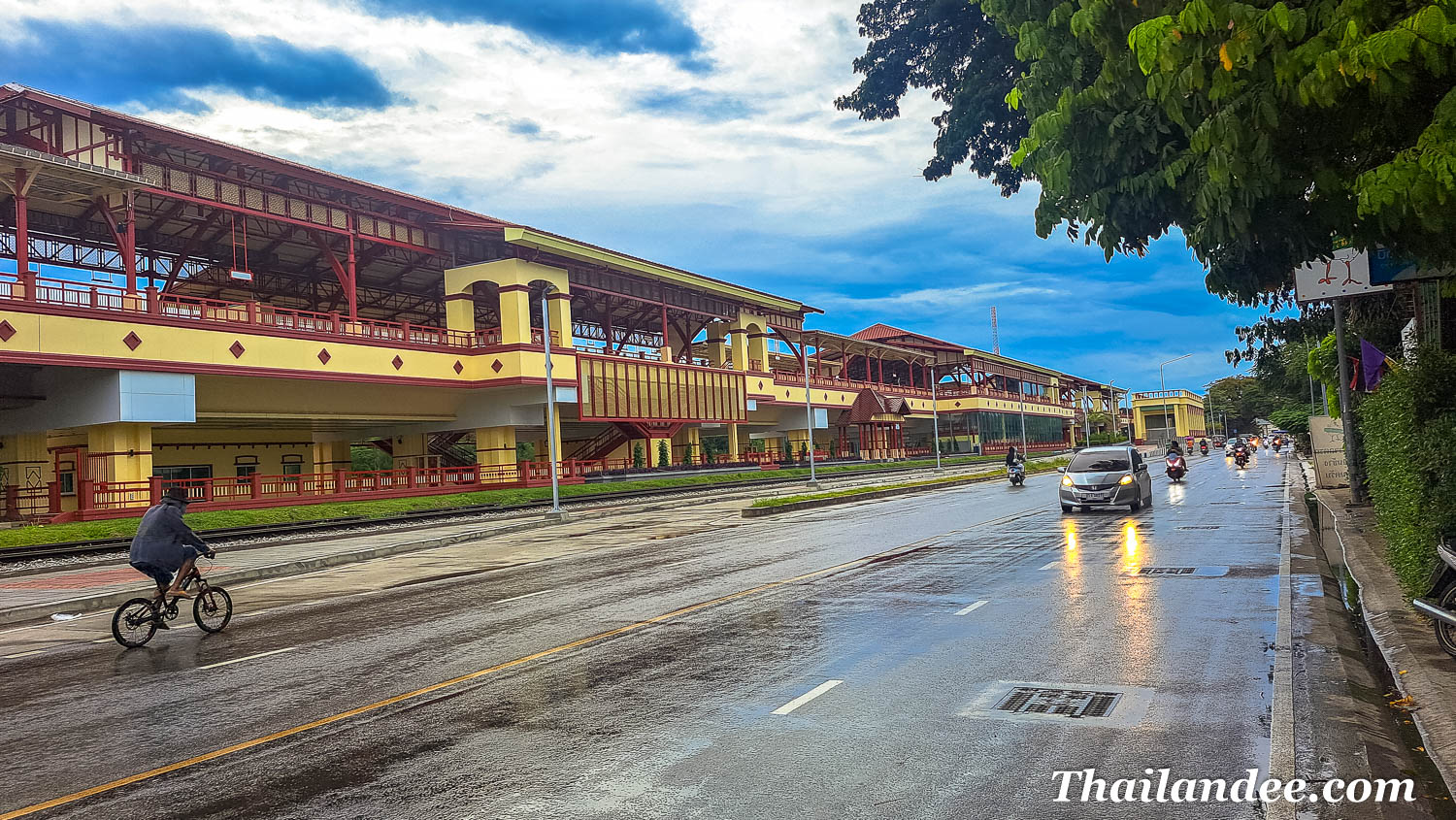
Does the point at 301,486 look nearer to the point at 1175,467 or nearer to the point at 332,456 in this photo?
the point at 332,456

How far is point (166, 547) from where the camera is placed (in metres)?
11.2

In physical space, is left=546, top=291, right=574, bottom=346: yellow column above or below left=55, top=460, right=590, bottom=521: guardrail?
above

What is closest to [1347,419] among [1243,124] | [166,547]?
[1243,124]

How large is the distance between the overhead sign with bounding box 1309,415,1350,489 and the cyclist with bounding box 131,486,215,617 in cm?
3013

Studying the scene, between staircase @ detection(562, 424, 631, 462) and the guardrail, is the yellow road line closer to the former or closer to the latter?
the guardrail

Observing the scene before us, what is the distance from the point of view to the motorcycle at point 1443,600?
7066 millimetres

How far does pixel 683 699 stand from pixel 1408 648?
5.86 meters

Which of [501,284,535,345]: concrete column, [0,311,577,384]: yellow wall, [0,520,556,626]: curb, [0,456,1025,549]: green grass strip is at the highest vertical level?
[501,284,535,345]: concrete column

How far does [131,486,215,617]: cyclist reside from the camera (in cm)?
1116

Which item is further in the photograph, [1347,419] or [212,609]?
[1347,419]

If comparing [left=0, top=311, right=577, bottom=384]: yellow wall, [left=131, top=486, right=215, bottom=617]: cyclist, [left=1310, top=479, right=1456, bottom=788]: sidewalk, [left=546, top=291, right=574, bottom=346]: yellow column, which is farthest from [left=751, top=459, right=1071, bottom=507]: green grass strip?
[left=131, top=486, right=215, bottom=617]: cyclist

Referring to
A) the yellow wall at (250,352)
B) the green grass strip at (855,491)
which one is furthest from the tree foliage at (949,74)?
the yellow wall at (250,352)

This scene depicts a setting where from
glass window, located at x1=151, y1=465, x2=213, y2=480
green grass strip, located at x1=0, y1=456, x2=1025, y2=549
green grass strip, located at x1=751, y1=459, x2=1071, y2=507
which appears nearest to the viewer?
green grass strip, located at x1=0, y1=456, x2=1025, y2=549

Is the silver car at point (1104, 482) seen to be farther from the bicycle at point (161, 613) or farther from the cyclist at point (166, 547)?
the cyclist at point (166, 547)
